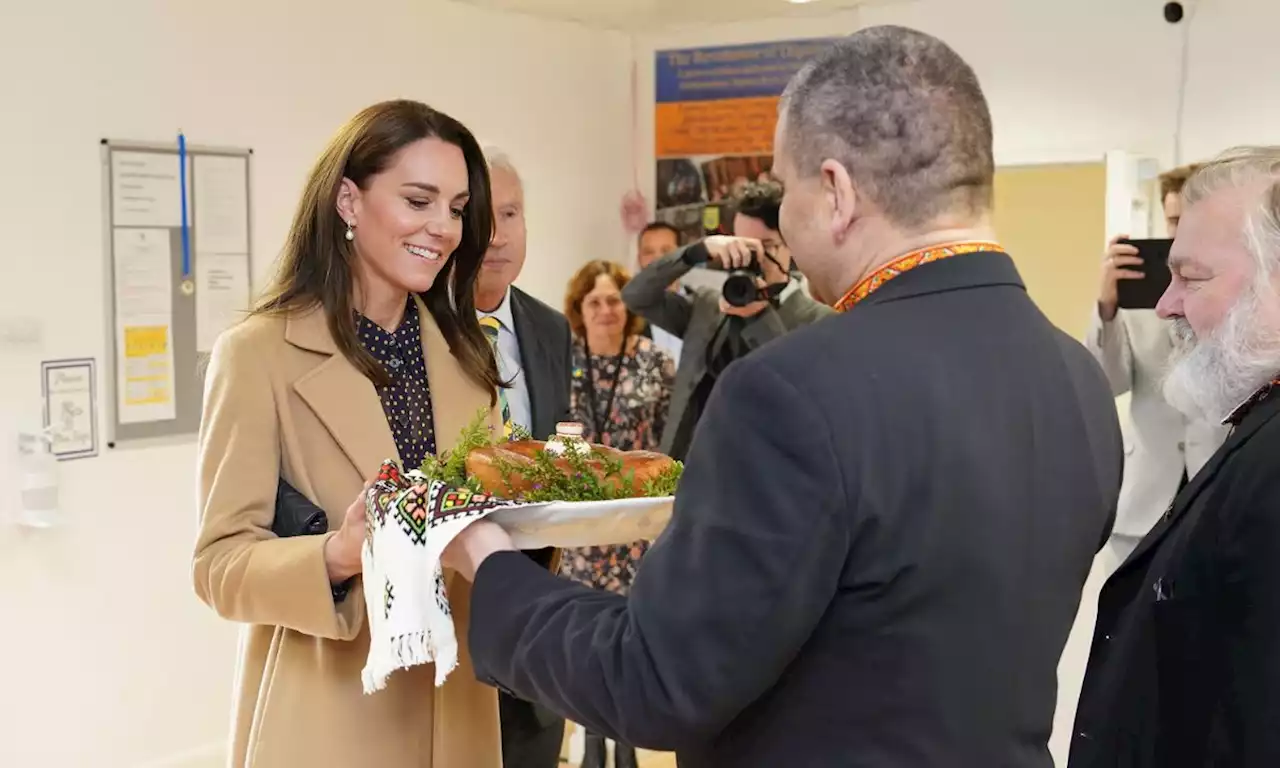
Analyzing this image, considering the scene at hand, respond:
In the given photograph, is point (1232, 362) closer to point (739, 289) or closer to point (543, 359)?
point (543, 359)

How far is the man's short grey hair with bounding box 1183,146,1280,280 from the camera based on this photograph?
5.59 ft

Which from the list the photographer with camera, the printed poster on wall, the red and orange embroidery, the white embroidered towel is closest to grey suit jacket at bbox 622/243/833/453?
the photographer with camera

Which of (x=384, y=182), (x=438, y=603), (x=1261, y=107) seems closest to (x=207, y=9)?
(x=384, y=182)

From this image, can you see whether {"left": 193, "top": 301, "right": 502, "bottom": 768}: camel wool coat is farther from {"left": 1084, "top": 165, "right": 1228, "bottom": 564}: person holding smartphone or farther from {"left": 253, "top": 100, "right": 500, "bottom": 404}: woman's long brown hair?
{"left": 1084, "top": 165, "right": 1228, "bottom": 564}: person holding smartphone

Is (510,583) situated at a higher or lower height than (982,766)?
higher

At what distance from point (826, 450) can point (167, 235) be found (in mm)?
3351

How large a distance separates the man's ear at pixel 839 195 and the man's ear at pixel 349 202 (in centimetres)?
94

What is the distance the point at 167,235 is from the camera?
4.01 m

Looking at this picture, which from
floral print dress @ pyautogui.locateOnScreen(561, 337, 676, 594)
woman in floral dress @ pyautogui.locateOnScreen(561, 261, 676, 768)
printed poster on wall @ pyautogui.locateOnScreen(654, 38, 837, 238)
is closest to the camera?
woman in floral dress @ pyautogui.locateOnScreen(561, 261, 676, 768)

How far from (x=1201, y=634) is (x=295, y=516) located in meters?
1.18

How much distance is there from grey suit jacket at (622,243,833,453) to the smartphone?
83cm

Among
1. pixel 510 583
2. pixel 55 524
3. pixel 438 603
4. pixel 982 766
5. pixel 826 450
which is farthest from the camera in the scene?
pixel 55 524

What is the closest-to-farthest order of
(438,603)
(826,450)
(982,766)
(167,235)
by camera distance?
(826,450) → (982,766) → (438,603) → (167,235)

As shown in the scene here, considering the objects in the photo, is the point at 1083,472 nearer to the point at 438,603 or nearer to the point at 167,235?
the point at 438,603
